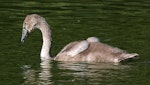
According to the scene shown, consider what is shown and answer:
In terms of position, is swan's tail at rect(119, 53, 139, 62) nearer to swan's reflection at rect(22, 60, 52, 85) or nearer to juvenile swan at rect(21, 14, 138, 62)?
juvenile swan at rect(21, 14, 138, 62)

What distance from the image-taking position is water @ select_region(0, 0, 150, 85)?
60.2ft

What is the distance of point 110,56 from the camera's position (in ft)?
66.2

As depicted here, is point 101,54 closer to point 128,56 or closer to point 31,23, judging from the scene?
point 128,56

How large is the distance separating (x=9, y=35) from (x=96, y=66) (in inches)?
168

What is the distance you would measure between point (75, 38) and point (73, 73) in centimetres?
423

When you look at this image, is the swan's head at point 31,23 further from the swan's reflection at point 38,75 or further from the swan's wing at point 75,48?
the swan's reflection at point 38,75

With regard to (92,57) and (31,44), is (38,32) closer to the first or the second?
(31,44)

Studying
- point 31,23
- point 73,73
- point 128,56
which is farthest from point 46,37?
point 73,73

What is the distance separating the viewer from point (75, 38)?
23000 mm

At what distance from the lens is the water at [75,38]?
18344 mm

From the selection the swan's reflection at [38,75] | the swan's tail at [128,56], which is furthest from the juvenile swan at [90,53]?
the swan's reflection at [38,75]

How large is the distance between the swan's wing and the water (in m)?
0.32

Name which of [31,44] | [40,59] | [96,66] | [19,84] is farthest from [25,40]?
[19,84]

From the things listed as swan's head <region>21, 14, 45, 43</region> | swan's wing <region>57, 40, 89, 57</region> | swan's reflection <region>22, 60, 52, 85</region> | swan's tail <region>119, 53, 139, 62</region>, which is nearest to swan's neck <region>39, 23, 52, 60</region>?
Answer: swan's head <region>21, 14, 45, 43</region>
